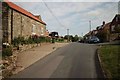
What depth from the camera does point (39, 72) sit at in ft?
43.5

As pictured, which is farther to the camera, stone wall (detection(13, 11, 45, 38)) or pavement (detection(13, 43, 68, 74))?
stone wall (detection(13, 11, 45, 38))

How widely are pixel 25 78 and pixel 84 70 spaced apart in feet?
13.9

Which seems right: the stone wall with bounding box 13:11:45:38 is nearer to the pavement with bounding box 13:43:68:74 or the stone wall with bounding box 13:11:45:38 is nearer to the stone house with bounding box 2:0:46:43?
the stone house with bounding box 2:0:46:43

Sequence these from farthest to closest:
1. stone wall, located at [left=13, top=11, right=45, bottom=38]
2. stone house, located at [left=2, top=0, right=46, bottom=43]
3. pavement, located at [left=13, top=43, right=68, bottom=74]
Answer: stone wall, located at [left=13, top=11, right=45, bottom=38] → stone house, located at [left=2, top=0, right=46, bottom=43] → pavement, located at [left=13, top=43, right=68, bottom=74]

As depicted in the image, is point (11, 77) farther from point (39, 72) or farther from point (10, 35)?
point (10, 35)

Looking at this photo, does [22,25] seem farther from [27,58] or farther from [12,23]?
[27,58]

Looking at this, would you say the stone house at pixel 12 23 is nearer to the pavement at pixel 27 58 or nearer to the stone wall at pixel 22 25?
the stone wall at pixel 22 25

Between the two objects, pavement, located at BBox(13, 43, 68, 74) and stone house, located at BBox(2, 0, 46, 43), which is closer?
pavement, located at BBox(13, 43, 68, 74)

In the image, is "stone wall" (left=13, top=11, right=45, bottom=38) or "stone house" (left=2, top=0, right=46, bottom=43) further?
"stone wall" (left=13, top=11, right=45, bottom=38)

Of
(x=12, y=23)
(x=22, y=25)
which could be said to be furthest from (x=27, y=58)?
(x=22, y=25)

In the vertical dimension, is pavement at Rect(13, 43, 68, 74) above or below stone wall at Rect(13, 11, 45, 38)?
below

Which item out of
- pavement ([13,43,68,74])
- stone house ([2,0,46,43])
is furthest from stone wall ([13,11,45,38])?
pavement ([13,43,68,74])

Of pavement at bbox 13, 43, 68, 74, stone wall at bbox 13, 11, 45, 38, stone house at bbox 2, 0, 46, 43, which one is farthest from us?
stone wall at bbox 13, 11, 45, 38

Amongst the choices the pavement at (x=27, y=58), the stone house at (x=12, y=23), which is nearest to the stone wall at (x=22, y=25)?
the stone house at (x=12, y=23)
